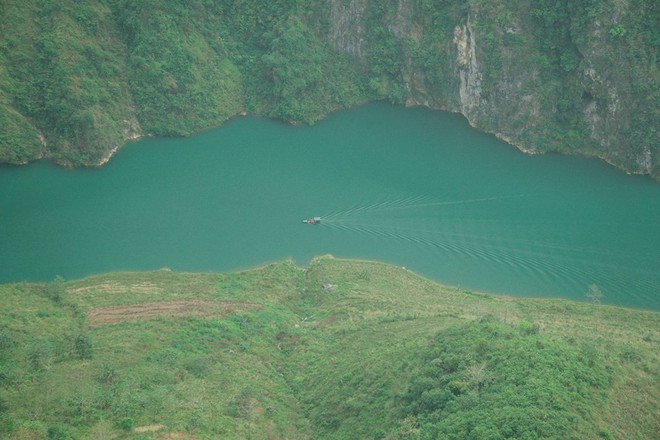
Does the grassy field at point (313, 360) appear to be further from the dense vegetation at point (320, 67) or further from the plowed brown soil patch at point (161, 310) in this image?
the dense vegetation at point (320, 67)

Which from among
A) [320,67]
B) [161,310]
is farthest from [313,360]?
[320,67]

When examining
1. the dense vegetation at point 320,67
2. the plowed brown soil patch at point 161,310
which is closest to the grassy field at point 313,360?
the plowed brown soil patch at point 161,310

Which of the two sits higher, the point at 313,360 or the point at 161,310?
the point at 161,310

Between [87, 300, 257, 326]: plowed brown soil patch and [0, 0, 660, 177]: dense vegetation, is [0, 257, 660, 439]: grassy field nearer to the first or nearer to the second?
[87, 300, 257, 326]: plowed brown soil patch

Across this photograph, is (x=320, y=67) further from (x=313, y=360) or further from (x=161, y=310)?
(x=313, y=360)

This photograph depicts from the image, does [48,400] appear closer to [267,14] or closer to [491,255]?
[491,255]
